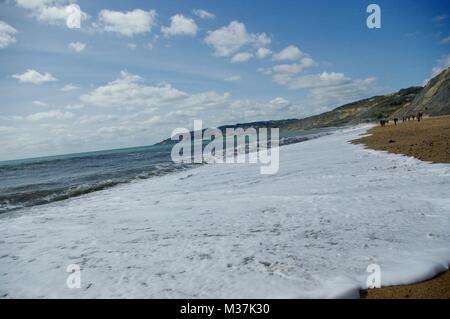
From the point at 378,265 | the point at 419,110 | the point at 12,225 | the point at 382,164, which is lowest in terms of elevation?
the point at 12,225

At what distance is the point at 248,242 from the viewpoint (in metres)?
5.41

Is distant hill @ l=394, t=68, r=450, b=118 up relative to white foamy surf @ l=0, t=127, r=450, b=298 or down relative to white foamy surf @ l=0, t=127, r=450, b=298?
up

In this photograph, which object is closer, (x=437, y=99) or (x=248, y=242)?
(x=248, y=242)

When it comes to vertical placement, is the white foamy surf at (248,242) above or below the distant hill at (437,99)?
below

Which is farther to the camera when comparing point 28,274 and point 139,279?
Answer: point 28,274

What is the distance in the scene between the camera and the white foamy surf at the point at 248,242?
156 inches

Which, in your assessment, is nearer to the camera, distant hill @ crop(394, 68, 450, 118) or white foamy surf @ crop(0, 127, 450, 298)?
white foamy surf @ crop(0, 127, 450, 298)

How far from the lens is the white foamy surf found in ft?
13.0

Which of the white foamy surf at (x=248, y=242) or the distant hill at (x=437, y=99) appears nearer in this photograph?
the white foamy surf at (x=248, y=242)

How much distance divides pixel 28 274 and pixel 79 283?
131cm
